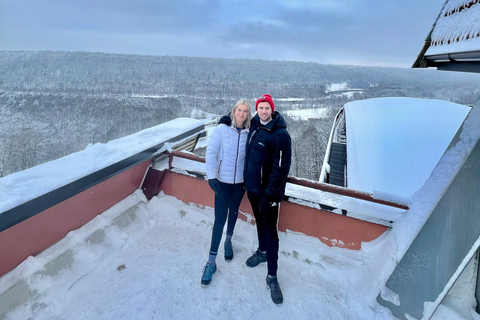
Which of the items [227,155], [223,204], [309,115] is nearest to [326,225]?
[223,204]

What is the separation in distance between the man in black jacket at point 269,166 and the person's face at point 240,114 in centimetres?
8

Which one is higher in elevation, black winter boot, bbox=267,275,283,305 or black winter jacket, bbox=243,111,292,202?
black winter jacket, bbox=243,111,292,202

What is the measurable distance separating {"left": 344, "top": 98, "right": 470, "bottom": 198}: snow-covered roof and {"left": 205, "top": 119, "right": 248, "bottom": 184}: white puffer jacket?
1.13m

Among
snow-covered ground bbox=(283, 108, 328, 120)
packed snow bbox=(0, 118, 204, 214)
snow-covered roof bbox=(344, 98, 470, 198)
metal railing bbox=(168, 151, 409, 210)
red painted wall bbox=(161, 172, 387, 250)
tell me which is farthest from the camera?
snow-covered ground bbox=(283, 108, 328, 120)

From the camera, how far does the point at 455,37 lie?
1.70 m

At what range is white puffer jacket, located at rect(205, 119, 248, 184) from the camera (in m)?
2.04

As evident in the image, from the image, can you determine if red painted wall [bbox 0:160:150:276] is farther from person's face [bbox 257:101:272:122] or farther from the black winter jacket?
person's face [bbox 257:101:272:122]

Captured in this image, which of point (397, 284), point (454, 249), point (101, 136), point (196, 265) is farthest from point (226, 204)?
point (101, 136)

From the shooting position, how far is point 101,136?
50.5 metres

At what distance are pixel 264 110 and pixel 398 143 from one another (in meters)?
5.87

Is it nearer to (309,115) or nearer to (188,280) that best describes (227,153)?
(188,280)

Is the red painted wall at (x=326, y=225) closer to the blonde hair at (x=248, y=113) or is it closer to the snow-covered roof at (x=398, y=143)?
the snow-covered roof at (x=398, y=143)

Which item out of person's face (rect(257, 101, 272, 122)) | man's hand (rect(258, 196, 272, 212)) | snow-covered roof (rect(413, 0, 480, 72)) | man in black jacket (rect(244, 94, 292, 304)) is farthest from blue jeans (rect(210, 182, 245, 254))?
snow-covered roof (rect(413, 0, 480, 72))

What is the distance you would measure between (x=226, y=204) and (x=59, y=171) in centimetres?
142
